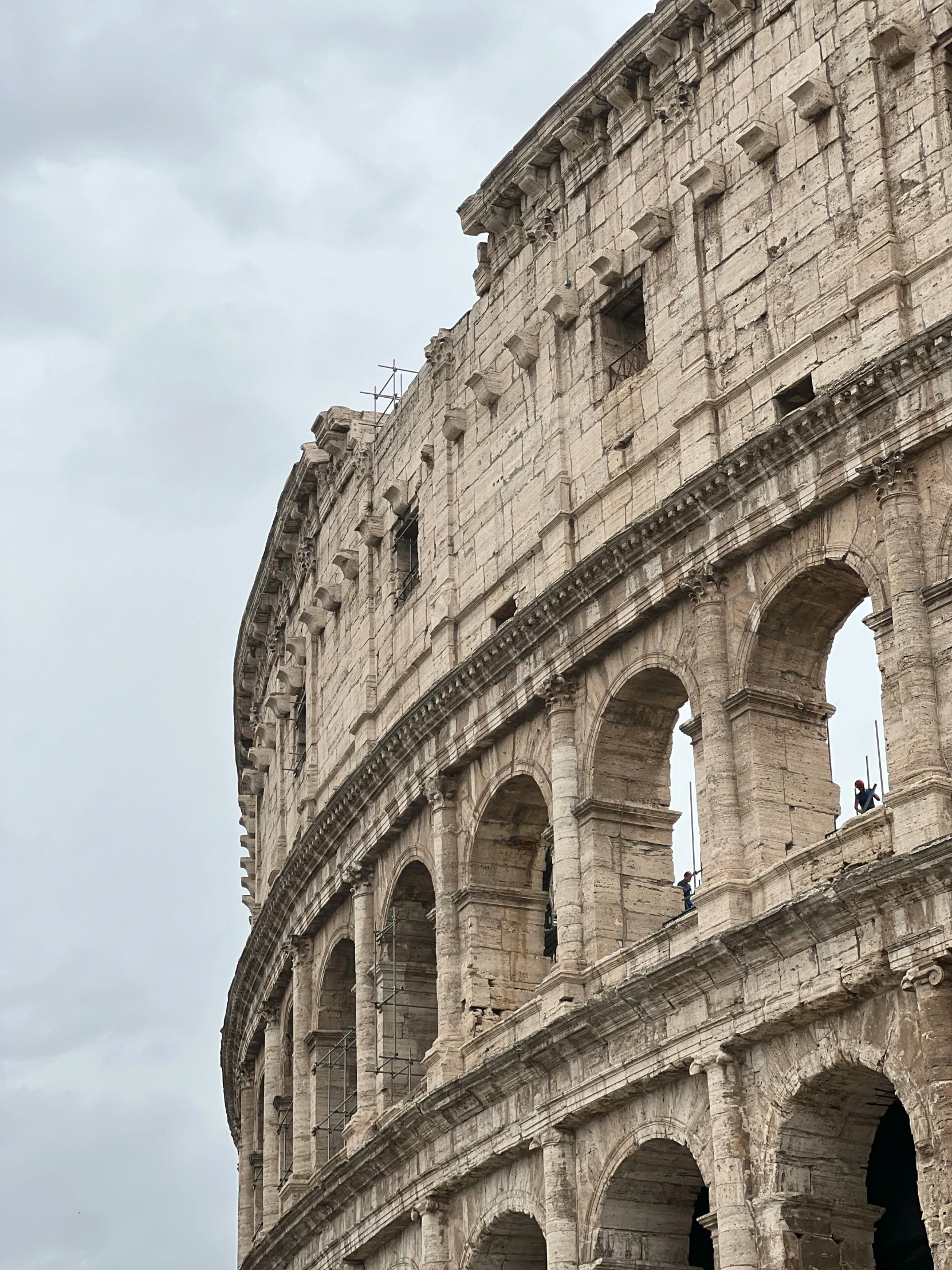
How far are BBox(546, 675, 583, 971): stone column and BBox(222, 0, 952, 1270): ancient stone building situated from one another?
5cm

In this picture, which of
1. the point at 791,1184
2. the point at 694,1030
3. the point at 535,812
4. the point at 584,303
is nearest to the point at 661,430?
the point at 584,303

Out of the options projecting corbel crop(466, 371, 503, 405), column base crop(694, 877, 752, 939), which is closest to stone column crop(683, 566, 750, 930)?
column base crop(694, 877, 752, 939)

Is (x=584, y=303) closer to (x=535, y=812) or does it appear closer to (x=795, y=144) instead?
(x=795, y=144)

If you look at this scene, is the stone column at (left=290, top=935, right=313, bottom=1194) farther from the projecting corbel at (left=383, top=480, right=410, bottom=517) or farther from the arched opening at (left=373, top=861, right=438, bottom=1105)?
the projecting corbel at (left=383, top=480, right=410, bottom=517)

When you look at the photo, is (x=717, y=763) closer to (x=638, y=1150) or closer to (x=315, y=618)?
(x=638, y=1150)

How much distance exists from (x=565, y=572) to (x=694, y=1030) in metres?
6.22

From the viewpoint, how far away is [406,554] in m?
33.2

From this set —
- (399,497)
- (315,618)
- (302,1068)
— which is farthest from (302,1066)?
(399,497)

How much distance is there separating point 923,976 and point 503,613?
1007 centimetres

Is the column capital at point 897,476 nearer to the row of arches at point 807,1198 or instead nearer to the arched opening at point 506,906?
the row of arches at point 807,1198

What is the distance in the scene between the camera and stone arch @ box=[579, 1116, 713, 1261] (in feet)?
73.4

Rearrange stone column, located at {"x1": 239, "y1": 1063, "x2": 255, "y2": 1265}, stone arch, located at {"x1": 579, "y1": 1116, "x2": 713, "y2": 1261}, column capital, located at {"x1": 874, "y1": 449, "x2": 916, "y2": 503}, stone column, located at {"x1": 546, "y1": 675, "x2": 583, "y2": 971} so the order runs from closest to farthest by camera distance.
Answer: column capital, located at {"x1": 874, "y1": 449, "x2": 916, "y2": 503}
stone arch, located at {"x1": 579, "y1": 1116, "x2": 713, "y2": 1261}
stone column, located at {"x1": 546, "y1": 675, "x2": 583, "y2": 971}
stone column, located at {"x1": 239, "y1": 1063, "x2": 255, "y2": 1265}

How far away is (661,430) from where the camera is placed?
86.1ft

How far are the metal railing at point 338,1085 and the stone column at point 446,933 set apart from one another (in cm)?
391
